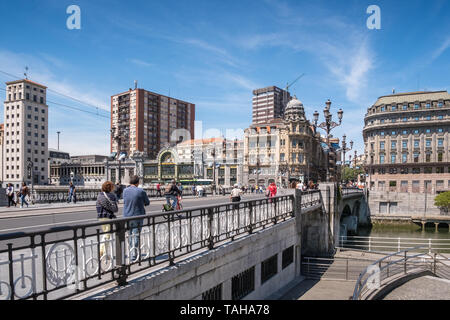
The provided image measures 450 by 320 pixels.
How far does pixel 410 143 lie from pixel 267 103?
82709 mm

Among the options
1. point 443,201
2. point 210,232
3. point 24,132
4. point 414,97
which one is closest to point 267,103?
point 414,97

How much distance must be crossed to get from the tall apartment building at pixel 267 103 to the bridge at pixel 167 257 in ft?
423

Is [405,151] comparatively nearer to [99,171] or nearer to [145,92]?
[145,92]

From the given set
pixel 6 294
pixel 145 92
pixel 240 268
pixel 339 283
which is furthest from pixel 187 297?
pixel 145 92

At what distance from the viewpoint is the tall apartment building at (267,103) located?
140 metres

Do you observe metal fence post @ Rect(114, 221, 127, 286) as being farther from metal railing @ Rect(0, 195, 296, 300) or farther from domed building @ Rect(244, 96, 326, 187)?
domed building @ Rect(244, 96, 326, 187)

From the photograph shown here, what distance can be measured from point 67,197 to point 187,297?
21.3 meters

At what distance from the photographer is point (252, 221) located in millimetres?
10680

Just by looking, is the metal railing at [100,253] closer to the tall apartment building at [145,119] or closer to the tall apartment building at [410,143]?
the tall apartment building at [410,143]

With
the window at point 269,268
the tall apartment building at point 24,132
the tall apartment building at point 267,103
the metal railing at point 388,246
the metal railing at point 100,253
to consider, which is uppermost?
the tall apartment building at point 267,103

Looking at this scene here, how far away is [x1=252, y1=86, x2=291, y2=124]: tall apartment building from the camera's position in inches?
5512

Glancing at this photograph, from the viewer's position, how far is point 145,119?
100m

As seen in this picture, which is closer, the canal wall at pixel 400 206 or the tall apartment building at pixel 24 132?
the canal wall at pixel 400 206

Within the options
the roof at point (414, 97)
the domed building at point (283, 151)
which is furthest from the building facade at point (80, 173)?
the roof at point (414, 97)
